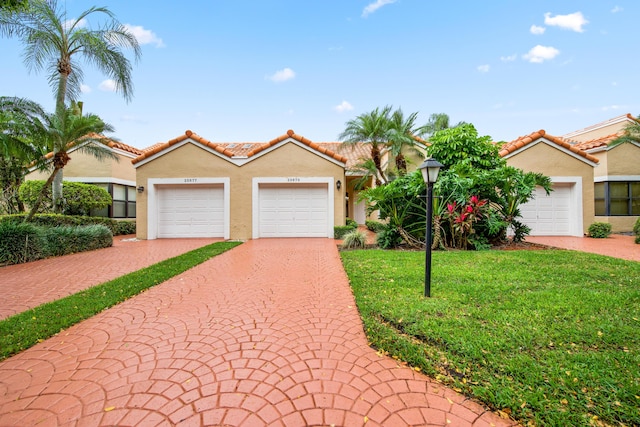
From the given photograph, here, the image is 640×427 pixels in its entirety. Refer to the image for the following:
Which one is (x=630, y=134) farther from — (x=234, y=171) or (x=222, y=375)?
(x=222, y=375)

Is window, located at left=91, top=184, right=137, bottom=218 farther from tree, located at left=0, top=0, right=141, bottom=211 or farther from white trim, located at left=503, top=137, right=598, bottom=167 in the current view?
white trim, located at left=503, top=137, right=598, bottom=167

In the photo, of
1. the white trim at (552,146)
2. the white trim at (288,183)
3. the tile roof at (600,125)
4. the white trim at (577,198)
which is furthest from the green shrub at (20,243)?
the tile roof at (600,125)

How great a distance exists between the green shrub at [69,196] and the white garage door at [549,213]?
67.1ft

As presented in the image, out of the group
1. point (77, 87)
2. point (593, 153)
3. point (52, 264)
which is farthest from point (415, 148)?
point (77, 87)

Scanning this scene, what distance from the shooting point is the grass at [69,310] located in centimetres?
296

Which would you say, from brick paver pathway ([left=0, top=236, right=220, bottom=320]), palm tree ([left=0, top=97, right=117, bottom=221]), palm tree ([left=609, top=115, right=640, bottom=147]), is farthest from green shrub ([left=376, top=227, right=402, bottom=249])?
palm tree ([left=609, top=115, right=640, bottom=147])

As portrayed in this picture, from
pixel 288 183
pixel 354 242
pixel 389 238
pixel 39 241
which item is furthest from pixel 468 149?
pixel 39 241

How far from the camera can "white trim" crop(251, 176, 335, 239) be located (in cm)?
1186

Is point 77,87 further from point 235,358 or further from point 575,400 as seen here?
point 575,400

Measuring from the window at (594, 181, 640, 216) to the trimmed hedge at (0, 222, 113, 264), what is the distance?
73.8ft

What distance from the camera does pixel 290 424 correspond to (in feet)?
5.88

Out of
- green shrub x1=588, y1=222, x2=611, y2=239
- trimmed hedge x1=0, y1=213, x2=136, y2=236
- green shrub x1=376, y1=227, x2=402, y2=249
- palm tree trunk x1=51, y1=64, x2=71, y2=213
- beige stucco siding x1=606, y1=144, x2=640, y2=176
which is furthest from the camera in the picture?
beige stucco siding x1=606, y1=144, x2=640, y2=176

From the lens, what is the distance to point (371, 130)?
1244 centimetres

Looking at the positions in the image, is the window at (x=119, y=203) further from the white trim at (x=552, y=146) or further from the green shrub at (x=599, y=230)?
the green shrub at (x=599, y=230)
